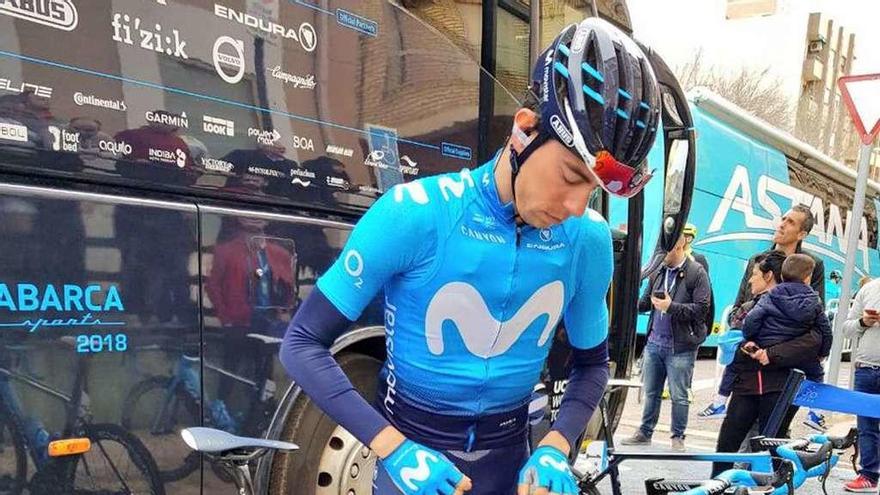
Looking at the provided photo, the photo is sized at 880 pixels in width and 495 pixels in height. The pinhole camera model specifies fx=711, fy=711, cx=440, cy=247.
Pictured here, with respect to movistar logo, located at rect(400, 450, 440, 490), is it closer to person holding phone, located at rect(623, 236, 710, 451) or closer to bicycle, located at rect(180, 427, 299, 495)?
bicycle, located at rect(180, 427, 299, 495)

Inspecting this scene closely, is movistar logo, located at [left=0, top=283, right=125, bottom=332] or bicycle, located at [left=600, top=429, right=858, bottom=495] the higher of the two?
movistar logo, located at [left=0, top=283, right=125, bottom=332]

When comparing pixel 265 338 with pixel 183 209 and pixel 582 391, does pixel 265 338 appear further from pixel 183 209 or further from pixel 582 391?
pixel 582 391

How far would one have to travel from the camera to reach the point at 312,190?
270 centimetres

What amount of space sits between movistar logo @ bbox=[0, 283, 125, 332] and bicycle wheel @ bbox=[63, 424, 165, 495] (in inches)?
13.0

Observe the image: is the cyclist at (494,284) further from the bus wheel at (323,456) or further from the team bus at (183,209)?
the bus wheel at (323,456)

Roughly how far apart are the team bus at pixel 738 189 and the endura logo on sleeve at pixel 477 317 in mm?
7849

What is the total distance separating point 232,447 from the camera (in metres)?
1.64

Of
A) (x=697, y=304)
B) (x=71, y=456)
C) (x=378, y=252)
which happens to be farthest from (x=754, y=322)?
(x=71, y=456)

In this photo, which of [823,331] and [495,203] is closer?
[495,203]

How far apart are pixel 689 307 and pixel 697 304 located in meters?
0.10

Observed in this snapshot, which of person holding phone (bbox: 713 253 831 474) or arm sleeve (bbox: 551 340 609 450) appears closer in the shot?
arm sleeve (bbox: 551 340 609 450)

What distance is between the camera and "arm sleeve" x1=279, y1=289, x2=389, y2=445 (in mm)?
1437

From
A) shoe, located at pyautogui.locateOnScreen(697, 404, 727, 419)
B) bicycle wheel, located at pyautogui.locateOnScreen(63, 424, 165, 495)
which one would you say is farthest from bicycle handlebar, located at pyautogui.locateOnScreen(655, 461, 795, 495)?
shoe, located at pyautogui.locateOnScreen(697, 404, 727, 419)

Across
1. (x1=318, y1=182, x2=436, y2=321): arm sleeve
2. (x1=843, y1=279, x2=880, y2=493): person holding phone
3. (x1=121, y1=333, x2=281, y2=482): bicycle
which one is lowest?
(x1=843, y1=279, x2=880, y2=493): person holding phone
